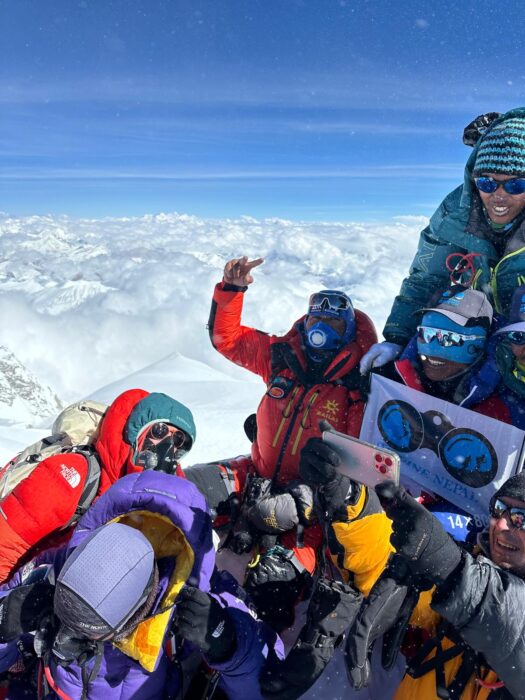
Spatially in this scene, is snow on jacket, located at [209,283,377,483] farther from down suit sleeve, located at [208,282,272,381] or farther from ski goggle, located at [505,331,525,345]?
ski goggle, located at [505,331,525,345]

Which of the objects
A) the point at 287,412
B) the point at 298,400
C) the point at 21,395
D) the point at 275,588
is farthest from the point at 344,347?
the point at 21,395

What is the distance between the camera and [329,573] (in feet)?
9.66

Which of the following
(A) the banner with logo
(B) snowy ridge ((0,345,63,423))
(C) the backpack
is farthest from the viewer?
(B) snowy ridge ((0,345,63,423))

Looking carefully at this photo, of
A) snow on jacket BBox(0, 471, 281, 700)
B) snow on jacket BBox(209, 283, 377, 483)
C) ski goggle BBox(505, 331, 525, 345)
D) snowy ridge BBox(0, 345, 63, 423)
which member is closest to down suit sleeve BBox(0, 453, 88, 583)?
snow on jacket BBox(0, 471, 281, 700)

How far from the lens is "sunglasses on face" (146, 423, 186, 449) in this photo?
11.2 ft

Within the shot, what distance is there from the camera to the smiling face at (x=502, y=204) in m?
3.02

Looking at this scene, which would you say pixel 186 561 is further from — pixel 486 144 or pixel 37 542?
pixel 486 144

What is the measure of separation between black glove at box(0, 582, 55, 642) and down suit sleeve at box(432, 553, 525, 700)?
1834mm

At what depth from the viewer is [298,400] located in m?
3.76

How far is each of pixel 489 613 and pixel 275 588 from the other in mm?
1808

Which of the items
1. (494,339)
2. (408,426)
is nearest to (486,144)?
(494,339)

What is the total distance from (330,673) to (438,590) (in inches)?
65.1

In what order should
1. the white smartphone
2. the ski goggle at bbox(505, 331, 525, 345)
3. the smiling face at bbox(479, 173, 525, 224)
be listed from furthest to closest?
the smiling face at bbox(479, 173, 525, 224), the ski goggle at bbox(505, 331, 525, 345), the white smartphone

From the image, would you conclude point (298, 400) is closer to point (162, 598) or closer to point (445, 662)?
point (162, 598)
